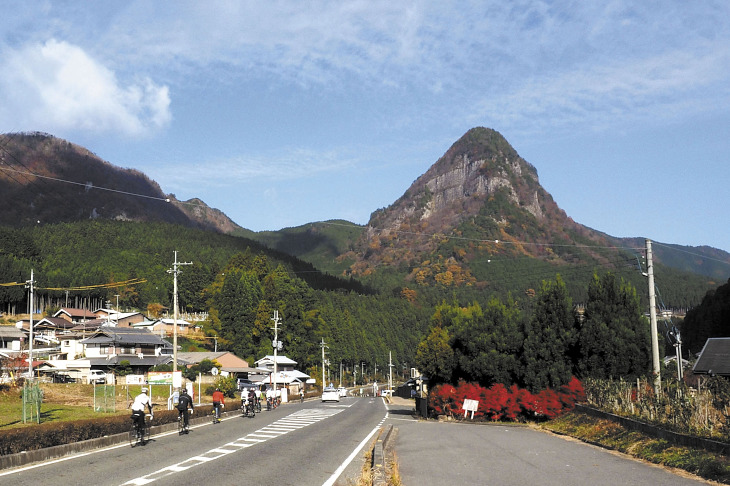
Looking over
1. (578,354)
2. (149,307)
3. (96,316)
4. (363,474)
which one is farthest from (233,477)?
(149,307)

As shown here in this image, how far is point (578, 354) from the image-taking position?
101 feet

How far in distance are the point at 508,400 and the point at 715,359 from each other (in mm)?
23574

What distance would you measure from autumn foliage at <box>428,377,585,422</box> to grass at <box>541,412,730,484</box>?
2.21 meters

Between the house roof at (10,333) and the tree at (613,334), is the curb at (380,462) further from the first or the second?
the house roof at (10,333)

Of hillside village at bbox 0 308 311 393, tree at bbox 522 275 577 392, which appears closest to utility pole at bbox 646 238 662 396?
tree at bbox 522 275 577 392

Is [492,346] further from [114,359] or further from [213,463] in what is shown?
[114,359]

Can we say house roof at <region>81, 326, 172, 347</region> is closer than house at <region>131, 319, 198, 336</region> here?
Yes

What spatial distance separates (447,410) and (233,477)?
22.4 metres

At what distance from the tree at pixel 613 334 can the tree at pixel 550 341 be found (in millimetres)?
718

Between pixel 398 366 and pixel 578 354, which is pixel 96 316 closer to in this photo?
pixel 398 366

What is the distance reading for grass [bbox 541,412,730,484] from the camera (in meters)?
12.6

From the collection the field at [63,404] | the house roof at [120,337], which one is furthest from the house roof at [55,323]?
the field at [63,404]

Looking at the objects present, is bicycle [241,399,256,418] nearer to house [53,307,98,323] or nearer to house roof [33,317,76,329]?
house roof [33,317,76,329]

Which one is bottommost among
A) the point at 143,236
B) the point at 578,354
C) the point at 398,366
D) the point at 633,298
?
the point at 398,366
